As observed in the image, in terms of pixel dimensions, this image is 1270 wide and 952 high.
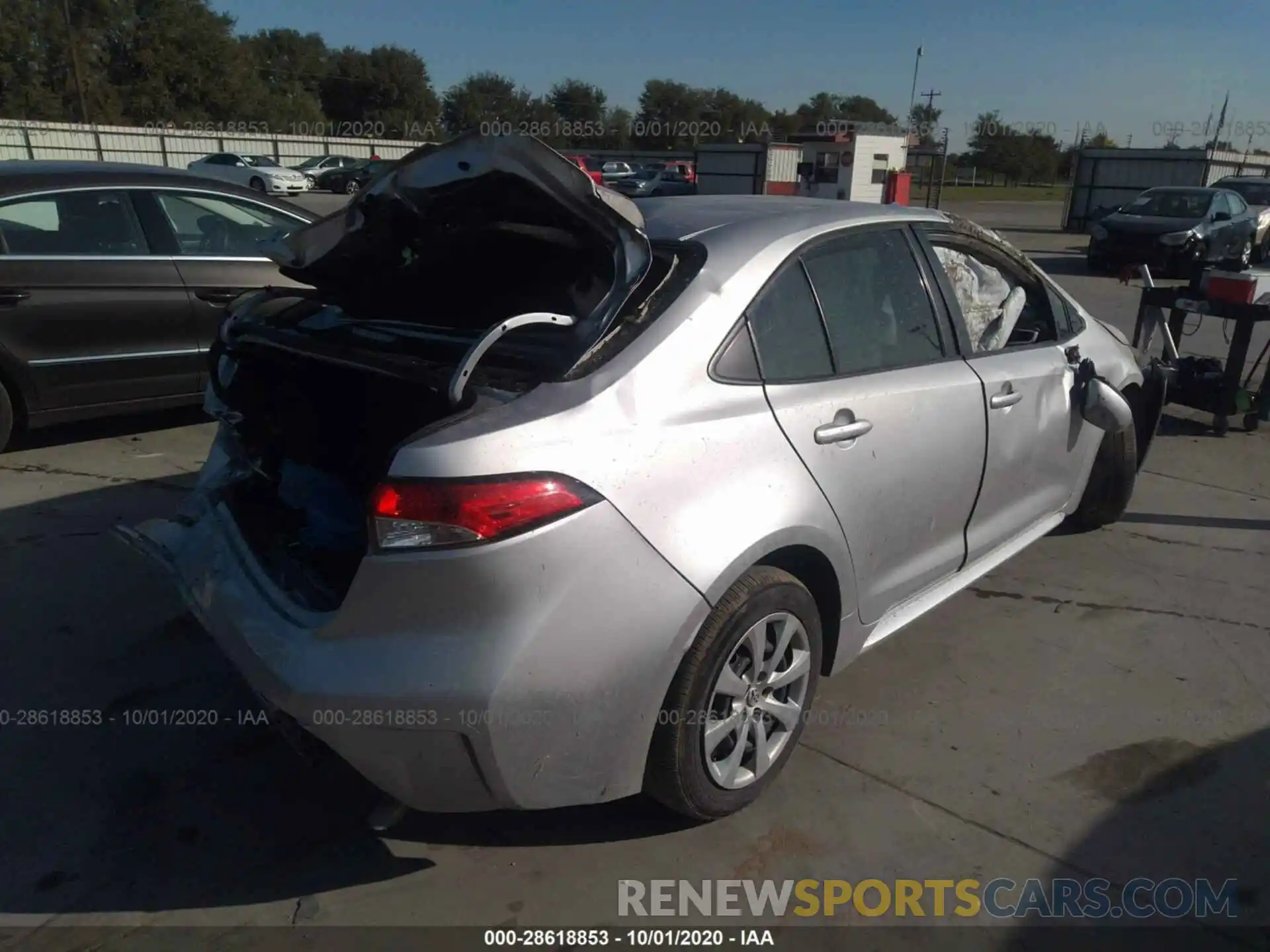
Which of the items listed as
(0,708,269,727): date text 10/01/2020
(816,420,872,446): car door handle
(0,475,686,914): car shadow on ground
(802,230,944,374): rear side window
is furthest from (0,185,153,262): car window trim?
(816,420,872,446): car door handle

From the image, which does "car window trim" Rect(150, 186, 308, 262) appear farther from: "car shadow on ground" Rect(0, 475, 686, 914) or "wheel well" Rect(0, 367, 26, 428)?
"car shadow on ground" Rect(0, 475, 686, 914)

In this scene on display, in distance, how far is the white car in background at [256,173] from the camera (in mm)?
31844

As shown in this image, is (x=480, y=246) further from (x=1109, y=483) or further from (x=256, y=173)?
(x=256, y=173)

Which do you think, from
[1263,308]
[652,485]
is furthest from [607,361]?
[1263,308]

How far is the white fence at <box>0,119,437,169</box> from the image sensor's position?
34.8m

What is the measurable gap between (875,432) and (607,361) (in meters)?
0.97

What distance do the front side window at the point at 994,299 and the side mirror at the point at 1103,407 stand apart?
260 millimetres

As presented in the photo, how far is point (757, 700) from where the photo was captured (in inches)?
105

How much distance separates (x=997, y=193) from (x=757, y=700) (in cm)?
5554

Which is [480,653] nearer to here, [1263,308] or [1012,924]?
[1012,924]

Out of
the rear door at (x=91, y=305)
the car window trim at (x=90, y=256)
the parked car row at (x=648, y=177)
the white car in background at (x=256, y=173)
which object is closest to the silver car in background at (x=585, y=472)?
the rear door at (x=91, y=305)

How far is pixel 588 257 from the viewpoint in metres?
2.78

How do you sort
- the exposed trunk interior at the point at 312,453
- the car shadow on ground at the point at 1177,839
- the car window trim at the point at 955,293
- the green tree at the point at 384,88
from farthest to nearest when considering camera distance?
the green tree at the point at 384,88 < the car window trim at the point at 955,293 < the exposed trunk interior at the point at 312,453 < the car shadow on ground at the point at 1177,839

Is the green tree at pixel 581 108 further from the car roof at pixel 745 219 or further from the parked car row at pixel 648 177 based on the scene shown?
the car roof at pixel 745 219
